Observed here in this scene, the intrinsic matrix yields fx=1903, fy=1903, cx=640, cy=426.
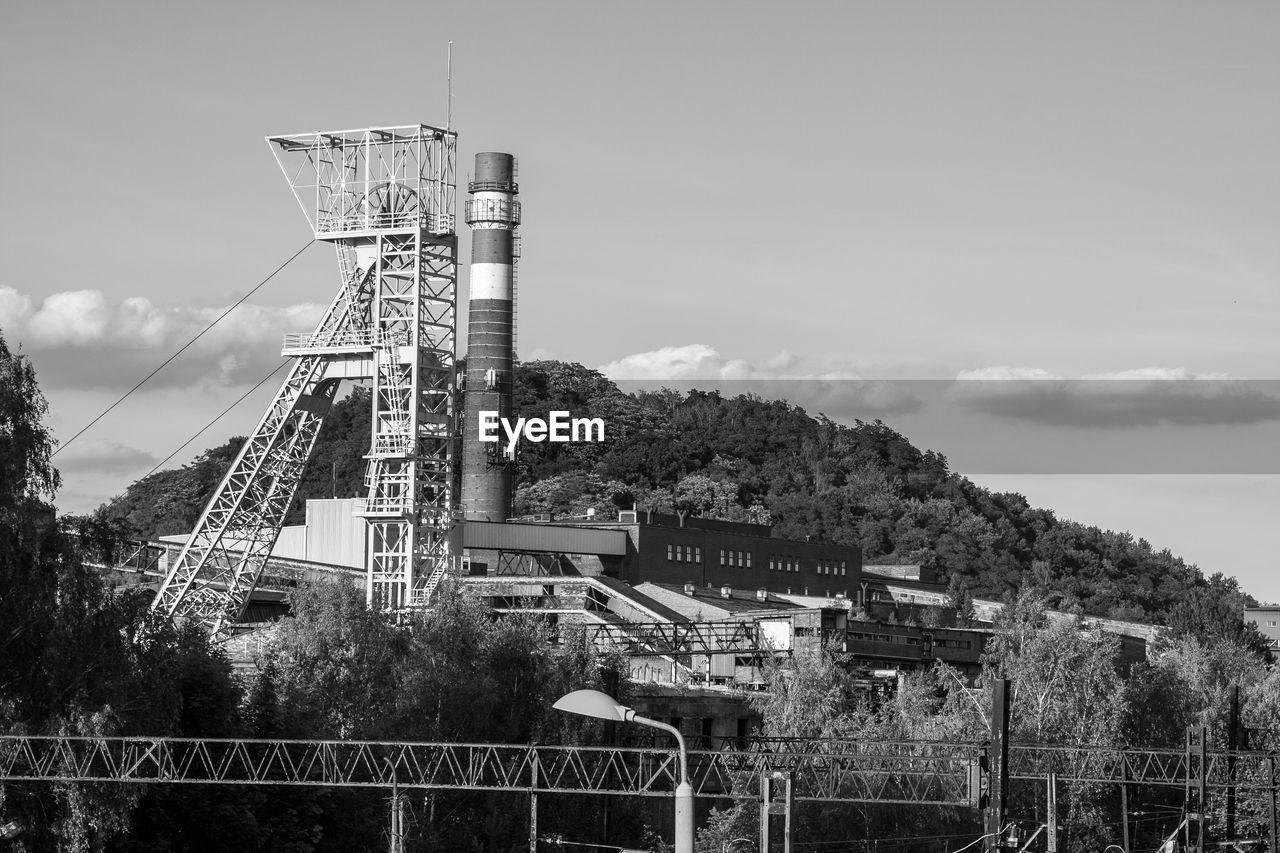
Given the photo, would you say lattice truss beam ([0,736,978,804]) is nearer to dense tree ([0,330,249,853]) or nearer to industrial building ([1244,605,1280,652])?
dense tree ([0,330,249,853])

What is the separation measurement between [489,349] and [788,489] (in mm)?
62405

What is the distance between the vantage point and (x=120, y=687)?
153 feet

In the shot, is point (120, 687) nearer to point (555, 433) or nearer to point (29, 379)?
A: point (29, 379)

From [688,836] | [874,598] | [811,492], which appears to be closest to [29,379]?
[688,836]


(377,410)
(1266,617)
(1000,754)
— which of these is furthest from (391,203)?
(1266,617)

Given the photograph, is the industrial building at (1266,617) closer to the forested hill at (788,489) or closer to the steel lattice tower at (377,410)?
the forested hill at (788,489)

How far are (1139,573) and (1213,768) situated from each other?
99141 mm

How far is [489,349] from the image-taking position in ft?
330

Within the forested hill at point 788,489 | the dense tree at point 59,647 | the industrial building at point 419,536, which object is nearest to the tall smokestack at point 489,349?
the industrial building at point 419,536
